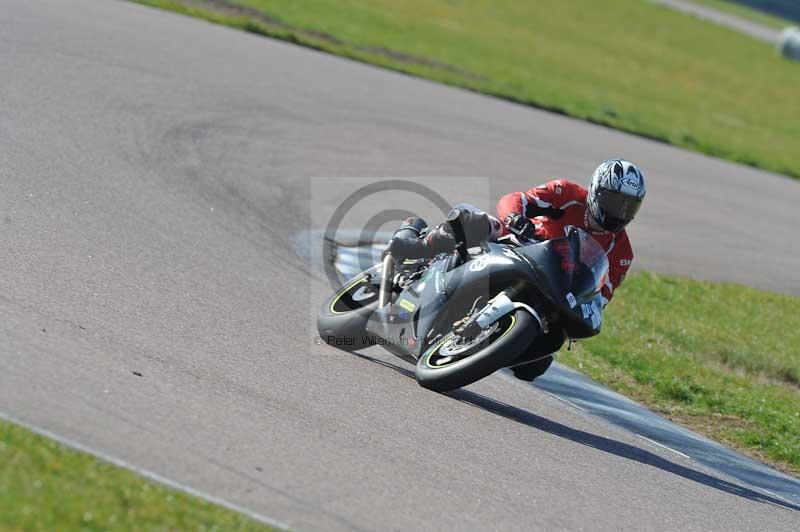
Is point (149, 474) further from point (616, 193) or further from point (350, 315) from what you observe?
point (616, 193)

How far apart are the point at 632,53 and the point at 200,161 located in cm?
2767

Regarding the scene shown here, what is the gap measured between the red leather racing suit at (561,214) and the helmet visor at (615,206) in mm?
280

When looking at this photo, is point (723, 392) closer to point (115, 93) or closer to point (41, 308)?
point (41, 308)

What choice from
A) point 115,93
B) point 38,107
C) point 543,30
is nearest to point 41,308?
point 38,107

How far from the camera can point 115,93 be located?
12.3 meters

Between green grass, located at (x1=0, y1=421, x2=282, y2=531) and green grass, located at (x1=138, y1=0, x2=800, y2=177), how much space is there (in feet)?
48.9

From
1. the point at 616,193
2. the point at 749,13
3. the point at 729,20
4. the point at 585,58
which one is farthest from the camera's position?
the point at 749,13

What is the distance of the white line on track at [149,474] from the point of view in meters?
4.34

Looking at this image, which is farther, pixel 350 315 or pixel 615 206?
pixel 350 315

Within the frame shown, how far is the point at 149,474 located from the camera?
4422mm

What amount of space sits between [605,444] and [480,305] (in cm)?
113

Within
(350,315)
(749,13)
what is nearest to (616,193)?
(350,315)

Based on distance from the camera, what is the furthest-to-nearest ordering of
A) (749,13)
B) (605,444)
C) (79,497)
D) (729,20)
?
(749,13), (729,20), (605,444), (79,497)

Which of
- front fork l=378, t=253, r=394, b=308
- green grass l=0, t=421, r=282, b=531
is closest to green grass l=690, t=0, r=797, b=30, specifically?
front fork l=378, t=253, r=394, b=308
